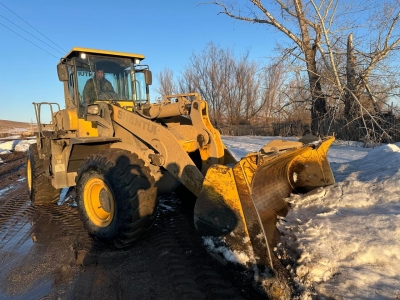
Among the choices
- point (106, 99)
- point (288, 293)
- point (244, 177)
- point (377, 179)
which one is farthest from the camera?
point (106, 99)

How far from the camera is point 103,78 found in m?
5.48

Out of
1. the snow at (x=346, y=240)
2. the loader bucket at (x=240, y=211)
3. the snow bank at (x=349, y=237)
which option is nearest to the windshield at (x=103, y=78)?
the loader bucket at (x=240, y=211)

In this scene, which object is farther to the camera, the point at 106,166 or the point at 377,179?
the point at 377,179

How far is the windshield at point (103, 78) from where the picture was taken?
533 cm

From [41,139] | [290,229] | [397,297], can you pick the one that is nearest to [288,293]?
[397,297]

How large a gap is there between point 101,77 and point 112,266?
11.2ft

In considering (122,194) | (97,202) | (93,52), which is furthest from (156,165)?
(93,52)

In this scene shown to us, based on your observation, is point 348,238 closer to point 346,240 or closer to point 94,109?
point 346,240

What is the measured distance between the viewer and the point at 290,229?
362 centimetres

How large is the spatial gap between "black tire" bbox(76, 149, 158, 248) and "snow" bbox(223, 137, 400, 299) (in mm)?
1653

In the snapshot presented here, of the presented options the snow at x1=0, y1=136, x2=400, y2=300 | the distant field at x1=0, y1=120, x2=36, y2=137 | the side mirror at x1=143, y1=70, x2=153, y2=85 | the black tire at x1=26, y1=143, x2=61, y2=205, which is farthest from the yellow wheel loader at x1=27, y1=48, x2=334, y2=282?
the distant field at x1=0, y1=120, x2=36, y2=137

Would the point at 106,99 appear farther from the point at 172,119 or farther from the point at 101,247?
the point at 101,247

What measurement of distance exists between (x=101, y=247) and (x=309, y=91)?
1304 centimetres

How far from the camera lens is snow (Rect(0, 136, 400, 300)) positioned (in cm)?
254
